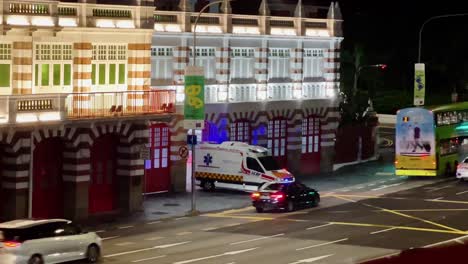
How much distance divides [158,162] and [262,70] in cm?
981

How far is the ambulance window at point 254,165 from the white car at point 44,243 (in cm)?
1866

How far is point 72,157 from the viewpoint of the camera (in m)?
36.8

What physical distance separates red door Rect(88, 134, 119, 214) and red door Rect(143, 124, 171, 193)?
16.4 ft

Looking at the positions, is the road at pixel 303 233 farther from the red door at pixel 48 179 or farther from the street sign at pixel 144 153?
the street sign at pixel 144 153

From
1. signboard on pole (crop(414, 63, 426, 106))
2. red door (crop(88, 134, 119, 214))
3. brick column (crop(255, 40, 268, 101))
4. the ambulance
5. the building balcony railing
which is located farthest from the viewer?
signboard on pole (crop(414, 63, 426, 106))

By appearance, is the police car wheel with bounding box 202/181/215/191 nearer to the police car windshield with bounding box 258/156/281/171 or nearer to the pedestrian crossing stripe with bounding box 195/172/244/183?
the pedestrian crossing stripe with bounding box 195/172/244/183

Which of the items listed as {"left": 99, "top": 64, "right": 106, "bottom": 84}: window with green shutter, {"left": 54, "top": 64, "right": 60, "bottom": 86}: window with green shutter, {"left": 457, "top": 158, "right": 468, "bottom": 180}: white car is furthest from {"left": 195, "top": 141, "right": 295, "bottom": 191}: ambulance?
{"left": 457, "top": 158, "right": 468, "bottom": 180}: white car

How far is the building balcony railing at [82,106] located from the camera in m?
32.8

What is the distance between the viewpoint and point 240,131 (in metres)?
51.8

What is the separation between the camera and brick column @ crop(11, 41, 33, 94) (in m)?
34.4

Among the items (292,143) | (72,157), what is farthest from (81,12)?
(292,143)

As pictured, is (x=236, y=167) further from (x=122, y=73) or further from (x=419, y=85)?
(x=419, y=85)

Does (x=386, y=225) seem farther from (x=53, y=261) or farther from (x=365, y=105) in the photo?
(x=365, y=105)

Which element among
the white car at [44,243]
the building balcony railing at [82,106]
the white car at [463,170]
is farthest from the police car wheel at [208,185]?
the white car at [44,243]
